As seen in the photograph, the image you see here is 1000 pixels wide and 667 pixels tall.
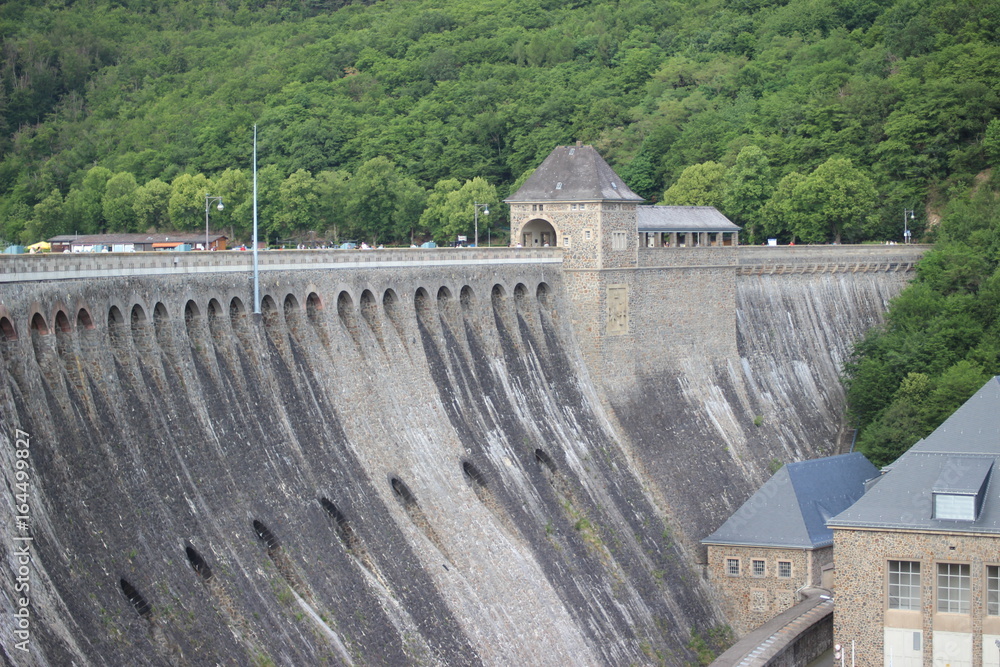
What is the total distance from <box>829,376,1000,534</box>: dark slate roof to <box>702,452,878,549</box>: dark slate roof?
6.41 meters

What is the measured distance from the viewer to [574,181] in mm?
70875

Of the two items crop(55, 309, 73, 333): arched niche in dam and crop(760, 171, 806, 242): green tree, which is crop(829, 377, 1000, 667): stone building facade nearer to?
crop(55, 309, 73, 333): arched niche in dam

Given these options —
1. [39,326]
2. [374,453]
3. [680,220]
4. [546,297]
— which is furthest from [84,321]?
[680,220]

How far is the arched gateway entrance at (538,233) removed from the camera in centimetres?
7208

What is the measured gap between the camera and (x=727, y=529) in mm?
64750

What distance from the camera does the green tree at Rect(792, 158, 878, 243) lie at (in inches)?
4038

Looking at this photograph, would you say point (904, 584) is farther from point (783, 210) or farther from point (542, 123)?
point (542, 123)

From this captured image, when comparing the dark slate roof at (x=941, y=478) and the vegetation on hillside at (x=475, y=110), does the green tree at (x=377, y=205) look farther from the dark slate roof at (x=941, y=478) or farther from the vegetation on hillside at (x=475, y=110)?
the dark slate roof at (x=941, y=478)

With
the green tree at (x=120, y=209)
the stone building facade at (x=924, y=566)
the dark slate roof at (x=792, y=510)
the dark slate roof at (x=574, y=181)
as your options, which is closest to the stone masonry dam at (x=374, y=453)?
the dark slate roof at (x=792, y=510)

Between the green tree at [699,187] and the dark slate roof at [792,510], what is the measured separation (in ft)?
149

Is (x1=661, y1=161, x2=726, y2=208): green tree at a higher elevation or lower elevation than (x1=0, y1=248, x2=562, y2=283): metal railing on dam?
higher

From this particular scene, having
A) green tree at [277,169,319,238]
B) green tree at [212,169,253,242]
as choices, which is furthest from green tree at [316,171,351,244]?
green tree at [212,169,253,242]

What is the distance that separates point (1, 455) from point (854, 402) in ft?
166

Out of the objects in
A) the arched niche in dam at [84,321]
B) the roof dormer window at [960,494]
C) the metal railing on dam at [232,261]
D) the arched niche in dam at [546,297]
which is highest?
the metal railing on dam at [232,261]
